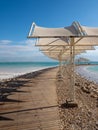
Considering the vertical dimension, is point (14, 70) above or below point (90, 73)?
above

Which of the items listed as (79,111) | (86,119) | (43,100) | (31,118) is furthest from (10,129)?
(43,100)

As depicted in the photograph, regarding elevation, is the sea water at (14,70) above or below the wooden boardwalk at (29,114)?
below

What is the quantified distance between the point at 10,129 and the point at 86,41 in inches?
202

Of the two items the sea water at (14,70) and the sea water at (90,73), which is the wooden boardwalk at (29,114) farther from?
the sea water at (14,70)

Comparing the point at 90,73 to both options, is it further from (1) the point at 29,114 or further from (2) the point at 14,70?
(1) the point at 29,114

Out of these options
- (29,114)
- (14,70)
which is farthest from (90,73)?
(29,114)

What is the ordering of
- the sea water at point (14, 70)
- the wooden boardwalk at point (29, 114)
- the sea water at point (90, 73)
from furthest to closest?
the sea water at point (14, 70) < the sea water at point (90, 73) < the wooden boardwalk at point (29, 114)

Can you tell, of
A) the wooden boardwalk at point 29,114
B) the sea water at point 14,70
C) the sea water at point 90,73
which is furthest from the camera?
the sea water at point 14,70

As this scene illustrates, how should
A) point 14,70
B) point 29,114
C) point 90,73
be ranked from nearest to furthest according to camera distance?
point 29,114
point 90,73
point 14,70

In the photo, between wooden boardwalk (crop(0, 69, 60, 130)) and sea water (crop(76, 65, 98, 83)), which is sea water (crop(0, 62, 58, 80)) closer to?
sea water (crop(76, 65, 98, 83))

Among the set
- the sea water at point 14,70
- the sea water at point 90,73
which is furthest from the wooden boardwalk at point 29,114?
the sea water at point 14,70

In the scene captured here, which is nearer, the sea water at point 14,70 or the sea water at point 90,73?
the sea water at point 90,73

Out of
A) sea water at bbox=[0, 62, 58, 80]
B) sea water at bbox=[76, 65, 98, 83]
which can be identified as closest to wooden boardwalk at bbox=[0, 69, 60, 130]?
sea water at bbox=[76, 65, 98, 83]

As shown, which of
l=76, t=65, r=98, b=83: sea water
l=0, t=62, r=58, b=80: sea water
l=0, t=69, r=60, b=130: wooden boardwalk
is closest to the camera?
l=0, t=69, r=60, b=130: wooden boardwalk
